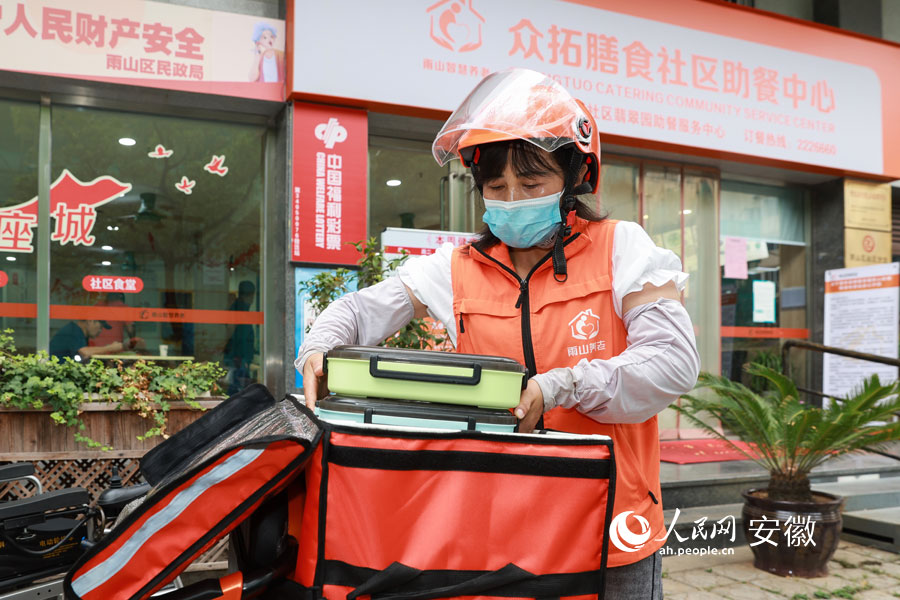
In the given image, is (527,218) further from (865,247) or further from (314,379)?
(865,247)

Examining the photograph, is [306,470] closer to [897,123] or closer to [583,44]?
[583,44]

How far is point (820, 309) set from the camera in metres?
8.17

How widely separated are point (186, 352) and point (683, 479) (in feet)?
13.5

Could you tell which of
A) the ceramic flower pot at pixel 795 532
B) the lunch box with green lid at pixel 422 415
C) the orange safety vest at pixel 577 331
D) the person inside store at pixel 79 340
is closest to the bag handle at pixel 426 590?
the lunch box with green lid at pixel 422 415

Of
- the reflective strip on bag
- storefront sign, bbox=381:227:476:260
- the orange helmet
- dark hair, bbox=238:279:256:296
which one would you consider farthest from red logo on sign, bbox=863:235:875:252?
the reflective strip on bag

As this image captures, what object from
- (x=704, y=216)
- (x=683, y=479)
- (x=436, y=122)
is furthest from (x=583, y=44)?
(x=683, y=479)

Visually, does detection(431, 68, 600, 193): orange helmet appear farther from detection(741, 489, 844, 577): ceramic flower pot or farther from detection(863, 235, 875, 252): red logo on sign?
detection(863, 235, 875, 252): red logo on sign

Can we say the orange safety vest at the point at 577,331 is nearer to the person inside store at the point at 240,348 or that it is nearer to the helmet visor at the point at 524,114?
the helmet visor at the point at 524,114

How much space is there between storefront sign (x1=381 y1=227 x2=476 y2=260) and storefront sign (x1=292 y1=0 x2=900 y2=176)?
3.56 ft

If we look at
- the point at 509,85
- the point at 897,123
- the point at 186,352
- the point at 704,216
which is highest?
the point at 897,123

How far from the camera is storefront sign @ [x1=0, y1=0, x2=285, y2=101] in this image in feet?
16.2

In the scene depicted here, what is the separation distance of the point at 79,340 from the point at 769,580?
516 cm

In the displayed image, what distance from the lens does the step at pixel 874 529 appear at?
17.0 ft

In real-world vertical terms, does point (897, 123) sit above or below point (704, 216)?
above
